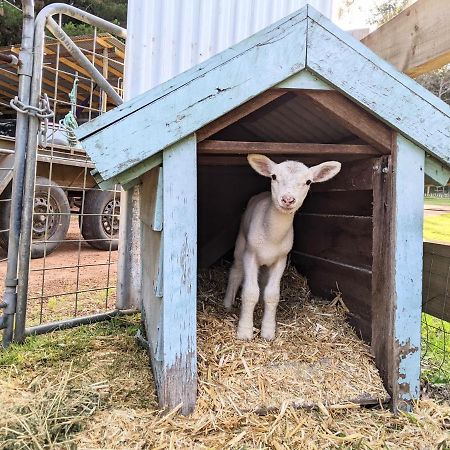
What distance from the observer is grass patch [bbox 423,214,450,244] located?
8586mm

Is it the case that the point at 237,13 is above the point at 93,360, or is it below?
above

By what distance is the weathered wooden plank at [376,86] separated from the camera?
2363 millimetres

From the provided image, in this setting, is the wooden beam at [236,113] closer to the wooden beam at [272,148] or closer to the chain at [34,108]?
the wooden beam at [272,148]

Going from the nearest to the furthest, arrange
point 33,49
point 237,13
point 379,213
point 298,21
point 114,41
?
1. point 298,21
2. point 379,213
3. point 33,49
4. point 237,13
5. point 114,41

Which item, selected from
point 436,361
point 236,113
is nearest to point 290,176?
point 236,113

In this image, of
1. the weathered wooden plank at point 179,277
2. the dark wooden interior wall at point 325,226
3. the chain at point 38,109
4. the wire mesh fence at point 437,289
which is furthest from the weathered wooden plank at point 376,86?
the chain at point 38,109

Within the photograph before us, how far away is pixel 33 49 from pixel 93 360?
2.42m

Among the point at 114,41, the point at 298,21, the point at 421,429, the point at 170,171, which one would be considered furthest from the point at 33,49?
the point at 114,41

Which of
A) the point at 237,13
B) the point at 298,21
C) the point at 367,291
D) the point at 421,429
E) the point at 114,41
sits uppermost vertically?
the point at 114,41

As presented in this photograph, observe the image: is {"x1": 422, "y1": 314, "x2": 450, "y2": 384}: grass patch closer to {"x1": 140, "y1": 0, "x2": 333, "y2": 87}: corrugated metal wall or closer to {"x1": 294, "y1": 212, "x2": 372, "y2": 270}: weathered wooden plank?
{"x1": 294, "y1": 212, "x2": 372, "y2": 270}: weathered wooden plank

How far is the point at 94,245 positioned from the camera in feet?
28.8

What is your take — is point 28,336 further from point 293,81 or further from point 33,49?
point 293,81

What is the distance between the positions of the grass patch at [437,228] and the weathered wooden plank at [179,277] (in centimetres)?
644

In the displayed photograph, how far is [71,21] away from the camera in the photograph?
14570 mm
